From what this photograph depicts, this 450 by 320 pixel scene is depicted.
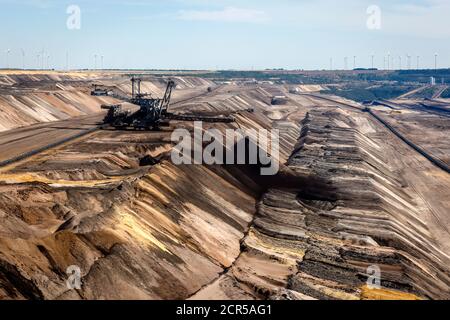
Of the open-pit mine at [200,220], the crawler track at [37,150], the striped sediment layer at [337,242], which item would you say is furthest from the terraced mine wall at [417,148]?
the crawler track at [37,150]

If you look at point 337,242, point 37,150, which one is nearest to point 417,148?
point 337,242

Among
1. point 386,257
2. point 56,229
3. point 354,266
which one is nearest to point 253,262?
point 354,266

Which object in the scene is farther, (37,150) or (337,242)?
(37,150)

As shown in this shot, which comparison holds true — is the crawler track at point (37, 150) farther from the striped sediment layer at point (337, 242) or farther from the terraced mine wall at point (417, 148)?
the terraced mine wall at point (417, 148)

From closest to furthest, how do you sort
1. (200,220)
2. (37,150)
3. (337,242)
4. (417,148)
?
(200,220) < (337,242) < (37,150) < (417,148)

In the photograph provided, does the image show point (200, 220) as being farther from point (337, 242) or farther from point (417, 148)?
point (417, 148)

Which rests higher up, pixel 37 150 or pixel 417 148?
pixel 37 150

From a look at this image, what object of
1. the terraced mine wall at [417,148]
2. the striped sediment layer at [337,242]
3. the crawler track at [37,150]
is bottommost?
the striped sediment layer at [337,242]

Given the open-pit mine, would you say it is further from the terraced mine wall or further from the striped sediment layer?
the terraced mine wall

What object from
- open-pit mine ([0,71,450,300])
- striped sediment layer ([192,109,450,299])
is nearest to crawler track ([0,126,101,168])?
open-pit mine ([0,71,450,300])
